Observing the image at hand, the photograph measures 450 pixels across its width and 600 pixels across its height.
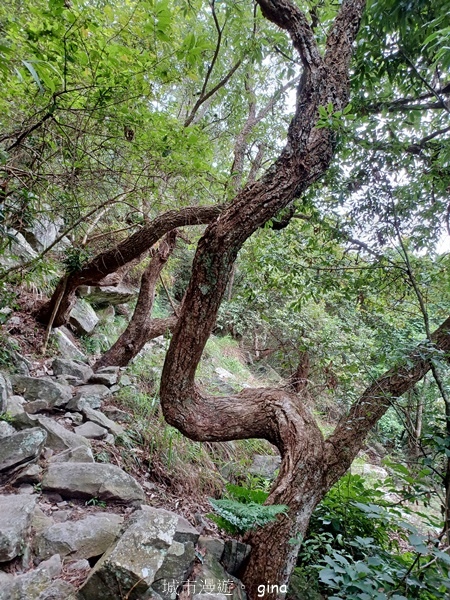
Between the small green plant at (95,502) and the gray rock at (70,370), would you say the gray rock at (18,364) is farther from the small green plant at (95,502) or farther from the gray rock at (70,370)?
the small green plant at (95,502)

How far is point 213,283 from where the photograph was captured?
6.88 ft

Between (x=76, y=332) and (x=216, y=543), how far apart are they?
13.4 ft

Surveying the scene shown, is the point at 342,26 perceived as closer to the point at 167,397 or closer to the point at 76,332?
the point at 167,397

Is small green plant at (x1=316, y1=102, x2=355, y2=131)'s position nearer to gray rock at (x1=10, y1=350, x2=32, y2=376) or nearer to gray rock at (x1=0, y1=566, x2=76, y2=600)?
gray rock at (x1=0, y1=566, x2=76, y2=600)

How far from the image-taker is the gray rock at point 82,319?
5157mm

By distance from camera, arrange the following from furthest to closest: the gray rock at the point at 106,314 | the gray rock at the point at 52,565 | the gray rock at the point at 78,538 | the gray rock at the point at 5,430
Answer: the gray rock at the point at 106,314
the gray rock at the point at 5,430
the gray rock at the point at 78,538
the gray rock at the point at 52,565

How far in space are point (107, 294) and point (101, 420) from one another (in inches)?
125

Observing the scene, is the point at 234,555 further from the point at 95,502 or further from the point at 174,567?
the point at 95,502

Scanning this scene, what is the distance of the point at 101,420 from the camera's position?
3.03 meters

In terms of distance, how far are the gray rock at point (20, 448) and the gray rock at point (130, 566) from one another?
90 cm

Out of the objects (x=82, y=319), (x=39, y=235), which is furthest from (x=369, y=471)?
(x=39, y=235)

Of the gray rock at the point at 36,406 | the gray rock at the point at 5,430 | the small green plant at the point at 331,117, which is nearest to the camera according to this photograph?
the small green plant at the point at 331,117

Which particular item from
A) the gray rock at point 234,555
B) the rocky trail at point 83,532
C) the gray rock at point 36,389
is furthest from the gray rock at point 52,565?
the gray rock at point 36,389

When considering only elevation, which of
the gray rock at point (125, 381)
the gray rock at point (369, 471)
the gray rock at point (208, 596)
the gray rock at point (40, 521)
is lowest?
the gray rock at point (40, 521)
